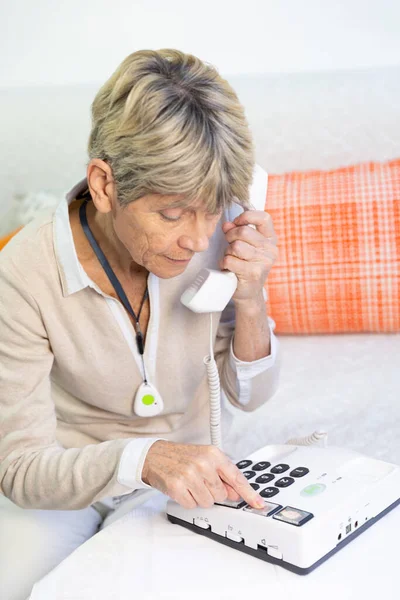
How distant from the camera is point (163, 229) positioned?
3.57 feet

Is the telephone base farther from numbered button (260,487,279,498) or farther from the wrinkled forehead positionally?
the wrinkled forehead

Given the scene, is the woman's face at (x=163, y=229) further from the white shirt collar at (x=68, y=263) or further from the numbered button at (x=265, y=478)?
the numbered button at (x=265, y=478)

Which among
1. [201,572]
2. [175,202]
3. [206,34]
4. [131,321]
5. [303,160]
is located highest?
[206,34]

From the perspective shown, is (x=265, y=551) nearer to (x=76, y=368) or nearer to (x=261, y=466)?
(x=261, y=466)

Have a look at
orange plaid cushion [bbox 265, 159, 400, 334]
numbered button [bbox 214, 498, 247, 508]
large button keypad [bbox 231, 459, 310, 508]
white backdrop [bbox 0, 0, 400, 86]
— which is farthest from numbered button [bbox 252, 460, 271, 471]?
white backdrop [bbox 0, 0, 400, 86]

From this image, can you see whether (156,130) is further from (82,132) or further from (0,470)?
(82,132)

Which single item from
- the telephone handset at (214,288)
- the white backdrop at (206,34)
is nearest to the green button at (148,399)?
the telephone handset at (214,288)

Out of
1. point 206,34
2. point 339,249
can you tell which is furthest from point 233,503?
point 206,34

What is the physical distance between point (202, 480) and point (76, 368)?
1.16 feet

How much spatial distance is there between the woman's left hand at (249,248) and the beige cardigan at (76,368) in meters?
0.10

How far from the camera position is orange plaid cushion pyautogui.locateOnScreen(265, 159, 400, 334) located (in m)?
1.75

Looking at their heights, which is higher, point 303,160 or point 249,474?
point 303,160

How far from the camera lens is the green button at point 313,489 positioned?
39.2 inches

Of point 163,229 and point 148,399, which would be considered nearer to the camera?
point 163,229
